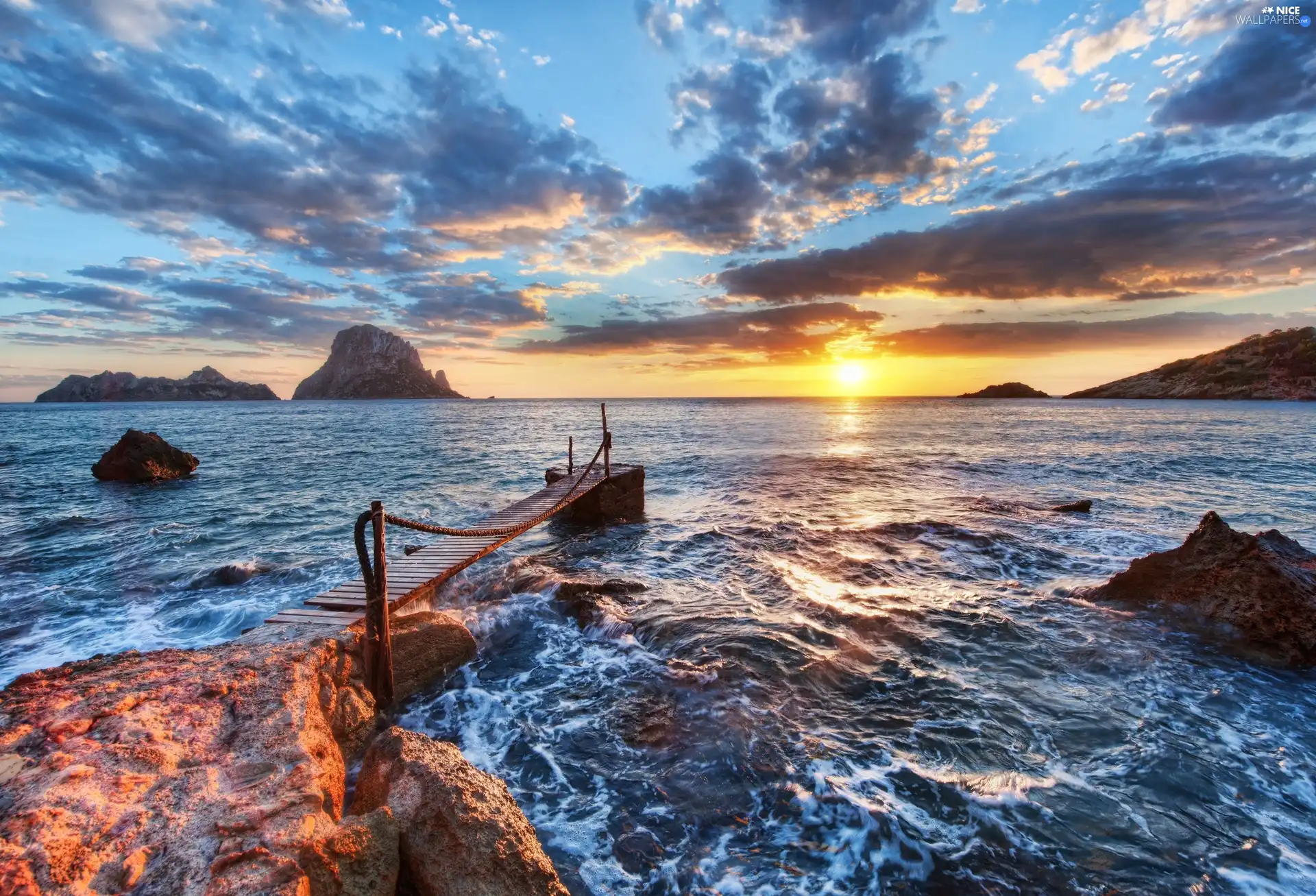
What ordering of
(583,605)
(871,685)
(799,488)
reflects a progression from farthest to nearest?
(799,488), (583,605), (871,685)

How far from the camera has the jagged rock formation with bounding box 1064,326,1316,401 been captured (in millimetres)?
107250

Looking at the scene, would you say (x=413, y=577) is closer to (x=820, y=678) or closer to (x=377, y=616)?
(x=377, y=616)

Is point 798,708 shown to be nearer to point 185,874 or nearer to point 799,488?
point 185,874

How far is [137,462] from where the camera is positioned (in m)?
24.4

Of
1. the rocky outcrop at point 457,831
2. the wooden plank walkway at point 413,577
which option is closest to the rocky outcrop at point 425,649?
the wooden plank walkway at point 413,577

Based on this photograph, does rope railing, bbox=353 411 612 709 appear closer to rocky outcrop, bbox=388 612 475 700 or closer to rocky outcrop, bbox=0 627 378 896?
rocky outcrop, bbox=388 612 475 700

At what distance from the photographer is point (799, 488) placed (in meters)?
22.4

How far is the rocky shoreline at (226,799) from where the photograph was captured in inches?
119

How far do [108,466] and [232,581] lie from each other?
67.8ft

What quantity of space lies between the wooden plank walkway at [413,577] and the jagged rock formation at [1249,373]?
530ft

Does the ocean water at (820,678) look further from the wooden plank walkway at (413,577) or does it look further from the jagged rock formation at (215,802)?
the jagged rock formation at (215,802)

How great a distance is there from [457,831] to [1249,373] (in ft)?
563

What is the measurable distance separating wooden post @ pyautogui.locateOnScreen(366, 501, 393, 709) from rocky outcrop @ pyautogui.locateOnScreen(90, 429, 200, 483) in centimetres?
2671

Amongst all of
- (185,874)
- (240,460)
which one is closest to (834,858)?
(185,874)
